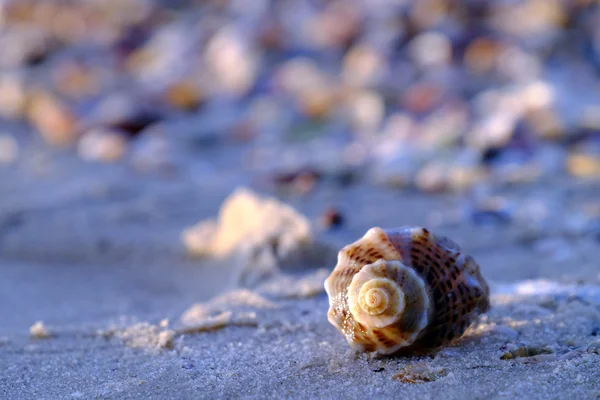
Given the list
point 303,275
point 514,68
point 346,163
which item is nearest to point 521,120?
point 346,163

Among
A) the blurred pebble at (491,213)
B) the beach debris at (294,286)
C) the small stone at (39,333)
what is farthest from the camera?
the blurred pebble at (491,213)

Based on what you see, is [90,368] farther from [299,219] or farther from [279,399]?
[299,219]

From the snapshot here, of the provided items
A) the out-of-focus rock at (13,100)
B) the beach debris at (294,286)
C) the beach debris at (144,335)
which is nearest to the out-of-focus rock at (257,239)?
the beach debris at (294,286)

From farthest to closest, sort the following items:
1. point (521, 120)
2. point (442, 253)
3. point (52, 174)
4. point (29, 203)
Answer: point (52, 174), point (521, 120), point (29, 203), point (442, 253)

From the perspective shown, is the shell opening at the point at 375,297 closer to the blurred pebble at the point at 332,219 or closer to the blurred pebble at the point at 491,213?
the blurred pebble at the point at 332,219

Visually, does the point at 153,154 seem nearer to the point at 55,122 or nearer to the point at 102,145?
the point at 102,145

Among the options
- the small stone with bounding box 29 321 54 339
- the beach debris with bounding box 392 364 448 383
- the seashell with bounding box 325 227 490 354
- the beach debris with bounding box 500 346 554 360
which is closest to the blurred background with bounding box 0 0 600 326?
the small stone with bounding box 29 321 54 339
